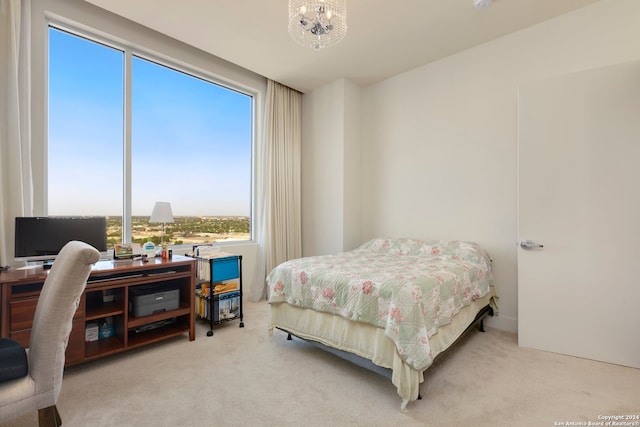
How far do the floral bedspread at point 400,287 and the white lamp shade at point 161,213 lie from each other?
4.03ft

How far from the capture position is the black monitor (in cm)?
226

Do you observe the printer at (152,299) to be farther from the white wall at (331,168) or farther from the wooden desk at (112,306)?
the white wall at (331,168)

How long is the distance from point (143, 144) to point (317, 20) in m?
2.38

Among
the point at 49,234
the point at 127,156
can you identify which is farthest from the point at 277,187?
the point at 49,234

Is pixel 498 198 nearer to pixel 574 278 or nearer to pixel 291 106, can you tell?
pixel 574 278

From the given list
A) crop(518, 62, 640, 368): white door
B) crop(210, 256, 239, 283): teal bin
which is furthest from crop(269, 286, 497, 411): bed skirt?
crop(210, 256, 239, 283): teal bin

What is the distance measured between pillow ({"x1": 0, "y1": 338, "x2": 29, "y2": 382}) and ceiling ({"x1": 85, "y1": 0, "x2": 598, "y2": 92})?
2.85 meters

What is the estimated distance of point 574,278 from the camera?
2516 mm

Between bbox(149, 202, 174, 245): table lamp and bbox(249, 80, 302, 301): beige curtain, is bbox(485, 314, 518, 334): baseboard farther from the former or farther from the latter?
bbox(149, 202, 174, 245): table lamp

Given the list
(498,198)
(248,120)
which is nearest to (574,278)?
(498,198)

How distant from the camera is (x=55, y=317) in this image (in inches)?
54.2

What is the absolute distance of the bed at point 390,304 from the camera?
5.99 ft

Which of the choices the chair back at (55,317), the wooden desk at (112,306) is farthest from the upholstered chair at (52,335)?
the wooden desk at (112,306)

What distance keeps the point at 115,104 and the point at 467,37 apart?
389cm
